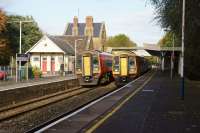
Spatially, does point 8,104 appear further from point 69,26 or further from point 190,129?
point 69,26

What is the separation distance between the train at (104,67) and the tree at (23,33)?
45679 millimetres

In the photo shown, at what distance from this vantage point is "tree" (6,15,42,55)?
92.8 m

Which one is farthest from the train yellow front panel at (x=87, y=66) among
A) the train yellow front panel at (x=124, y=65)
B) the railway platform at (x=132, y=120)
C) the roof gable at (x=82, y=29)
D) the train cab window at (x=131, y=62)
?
the roof gable at (x=82, y=29)

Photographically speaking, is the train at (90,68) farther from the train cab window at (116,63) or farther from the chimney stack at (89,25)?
the chimney stack at (89,25)

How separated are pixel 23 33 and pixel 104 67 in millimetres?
60718

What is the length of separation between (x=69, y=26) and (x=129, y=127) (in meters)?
133

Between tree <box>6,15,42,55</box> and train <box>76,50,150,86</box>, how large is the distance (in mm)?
45679

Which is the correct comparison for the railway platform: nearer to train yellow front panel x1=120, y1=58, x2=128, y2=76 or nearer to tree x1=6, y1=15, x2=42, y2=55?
train yellow front panel x1=120, y1=58, x2=128, y2=76

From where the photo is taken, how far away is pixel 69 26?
14562 centimetres

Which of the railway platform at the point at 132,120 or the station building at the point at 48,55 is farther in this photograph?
the station building at the point at 48,55

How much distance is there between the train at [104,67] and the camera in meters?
A: 40.9

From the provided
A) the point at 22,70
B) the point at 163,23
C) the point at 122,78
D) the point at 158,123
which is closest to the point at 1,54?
the point at 22,70

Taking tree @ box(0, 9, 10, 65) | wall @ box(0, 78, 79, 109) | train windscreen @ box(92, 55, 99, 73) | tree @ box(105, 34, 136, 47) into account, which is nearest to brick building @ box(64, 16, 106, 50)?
tree @ box(105, 34, 136, 47)

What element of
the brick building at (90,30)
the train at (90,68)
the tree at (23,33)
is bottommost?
the train at (90,68)
